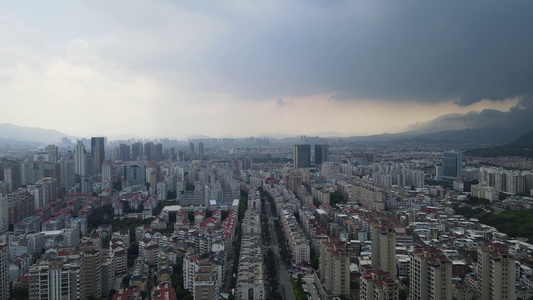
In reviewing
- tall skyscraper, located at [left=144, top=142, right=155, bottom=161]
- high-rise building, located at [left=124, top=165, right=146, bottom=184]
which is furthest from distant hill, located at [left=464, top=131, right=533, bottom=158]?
tall skyscraper, located at [left=144, top=142, right=155, bottom=161]

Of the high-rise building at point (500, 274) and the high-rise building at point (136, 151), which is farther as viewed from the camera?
the high-rise building at point (136, 151)

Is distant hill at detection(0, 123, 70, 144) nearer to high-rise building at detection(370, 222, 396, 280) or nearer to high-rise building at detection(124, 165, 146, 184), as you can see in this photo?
high-rise building at detection(124, 165, 146, 184)

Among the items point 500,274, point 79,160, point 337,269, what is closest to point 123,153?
point 79,160

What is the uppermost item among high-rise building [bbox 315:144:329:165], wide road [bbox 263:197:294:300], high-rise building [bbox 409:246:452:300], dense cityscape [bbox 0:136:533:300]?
high-rise building [bbox 315:144:329:165]

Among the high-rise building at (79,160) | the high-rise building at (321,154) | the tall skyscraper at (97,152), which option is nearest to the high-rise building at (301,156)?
the high-rise building at (321,154)

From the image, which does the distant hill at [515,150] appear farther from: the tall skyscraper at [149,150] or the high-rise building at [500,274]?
the tall skyscraper at [149,150]

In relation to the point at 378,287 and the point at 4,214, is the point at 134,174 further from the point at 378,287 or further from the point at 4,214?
the point at 378,287
